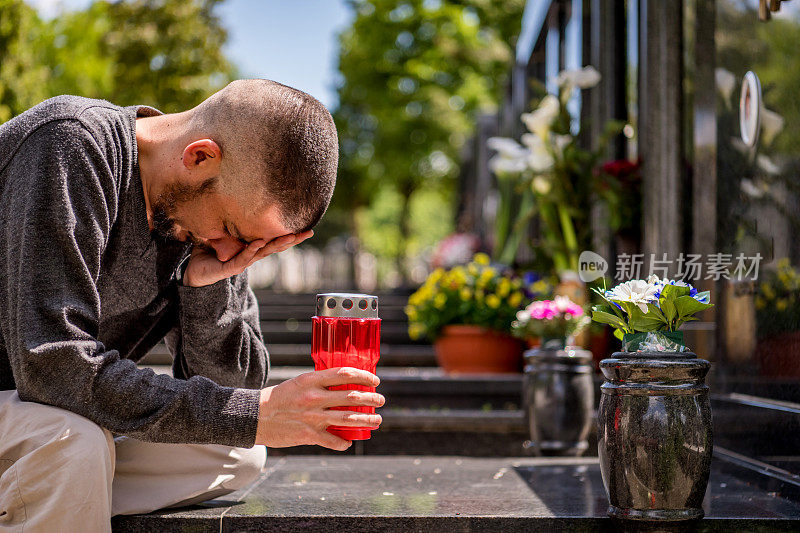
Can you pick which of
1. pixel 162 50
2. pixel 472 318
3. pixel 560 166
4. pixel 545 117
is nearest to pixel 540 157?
pixel 560 166

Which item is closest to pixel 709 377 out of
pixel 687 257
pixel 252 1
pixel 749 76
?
pixel 687 257

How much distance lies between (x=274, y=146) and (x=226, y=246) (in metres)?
0.42

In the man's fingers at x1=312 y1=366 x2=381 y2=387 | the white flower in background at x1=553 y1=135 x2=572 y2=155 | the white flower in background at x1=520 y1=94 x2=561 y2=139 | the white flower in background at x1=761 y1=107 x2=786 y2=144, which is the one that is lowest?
the man's fingers at x1=312 y1=366 x2=381 y2=387

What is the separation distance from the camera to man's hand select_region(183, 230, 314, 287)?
7.50 ft

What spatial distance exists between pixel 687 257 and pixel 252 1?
10.9 meters

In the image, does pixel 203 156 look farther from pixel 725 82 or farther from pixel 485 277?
pixel 485 277

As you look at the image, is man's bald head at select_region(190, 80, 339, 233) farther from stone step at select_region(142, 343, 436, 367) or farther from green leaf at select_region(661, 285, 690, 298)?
stone step at select_region(142, 343, 436, 367)

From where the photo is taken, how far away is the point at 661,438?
2.33 metres

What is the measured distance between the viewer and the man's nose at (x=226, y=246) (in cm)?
237

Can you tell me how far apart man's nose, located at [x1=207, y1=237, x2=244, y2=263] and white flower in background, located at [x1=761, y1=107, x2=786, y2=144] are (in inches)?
84.3

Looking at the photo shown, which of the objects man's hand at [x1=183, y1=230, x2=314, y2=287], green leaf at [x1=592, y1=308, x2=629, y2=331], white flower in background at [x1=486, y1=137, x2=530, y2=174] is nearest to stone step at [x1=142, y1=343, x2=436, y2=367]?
white flower in background at [x1=486, y1=137, x2=530, y2=174]

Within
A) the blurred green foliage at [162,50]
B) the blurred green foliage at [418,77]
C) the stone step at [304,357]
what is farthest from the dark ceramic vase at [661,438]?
the blurred green foliage at [418,77]

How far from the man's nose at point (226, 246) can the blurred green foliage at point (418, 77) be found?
12514 millimetres

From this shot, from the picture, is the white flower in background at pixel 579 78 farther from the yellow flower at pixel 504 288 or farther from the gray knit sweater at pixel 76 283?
the gray knit sweater at pixel 76 283
